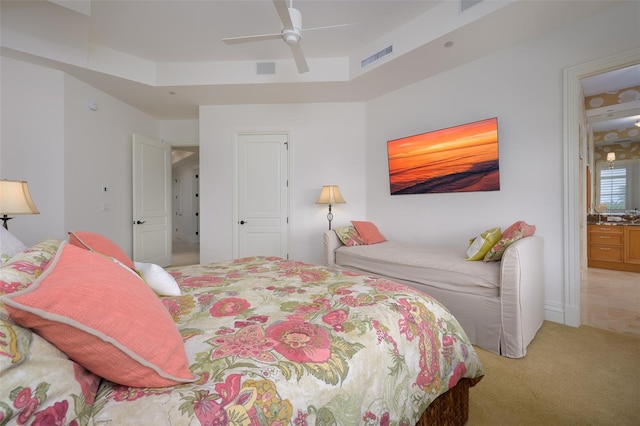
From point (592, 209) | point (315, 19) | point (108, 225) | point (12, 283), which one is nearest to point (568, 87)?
point (315, 19)

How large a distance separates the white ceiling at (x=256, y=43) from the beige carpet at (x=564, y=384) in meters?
2.66

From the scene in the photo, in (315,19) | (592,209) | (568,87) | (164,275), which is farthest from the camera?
(592,209)

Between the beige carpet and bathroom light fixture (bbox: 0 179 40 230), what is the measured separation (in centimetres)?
304

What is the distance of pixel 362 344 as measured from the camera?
0.92 metres

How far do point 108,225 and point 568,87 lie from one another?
557cm

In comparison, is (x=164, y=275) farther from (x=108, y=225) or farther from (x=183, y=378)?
(x=108, y=225)

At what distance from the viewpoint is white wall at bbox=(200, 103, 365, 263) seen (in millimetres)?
4344

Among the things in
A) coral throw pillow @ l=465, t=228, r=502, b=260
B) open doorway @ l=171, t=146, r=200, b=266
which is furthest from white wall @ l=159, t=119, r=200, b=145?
coral throw pillow @ l=465, t=228, r=502, b=260

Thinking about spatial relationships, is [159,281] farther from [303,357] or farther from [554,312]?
[554,312]

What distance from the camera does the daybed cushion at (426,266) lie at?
2188mm

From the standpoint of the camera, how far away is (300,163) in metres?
4.37

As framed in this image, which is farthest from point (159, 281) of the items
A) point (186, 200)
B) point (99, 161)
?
point (186, 200)

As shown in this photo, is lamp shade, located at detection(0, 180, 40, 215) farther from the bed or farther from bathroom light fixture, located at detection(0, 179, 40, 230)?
the bed

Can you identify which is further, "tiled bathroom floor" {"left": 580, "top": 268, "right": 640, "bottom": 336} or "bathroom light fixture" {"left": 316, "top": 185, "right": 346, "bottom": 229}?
"bathroom light fixture" {"left": 316, "top": 185, "right": 346, "bottom": 229}
